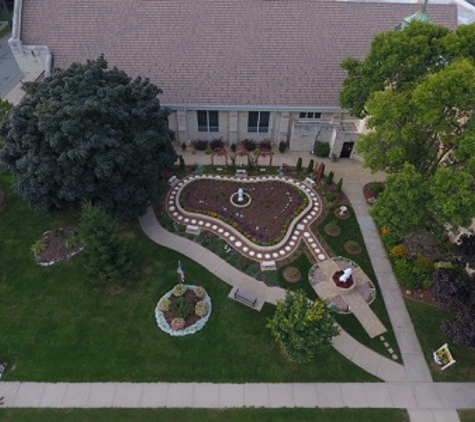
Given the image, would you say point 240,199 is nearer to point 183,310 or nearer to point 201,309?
point 201,309

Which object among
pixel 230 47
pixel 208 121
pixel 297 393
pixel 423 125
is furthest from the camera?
pixel 208 121

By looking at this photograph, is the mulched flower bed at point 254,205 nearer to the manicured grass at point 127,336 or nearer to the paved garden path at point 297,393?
the manicured grass at point 127,336

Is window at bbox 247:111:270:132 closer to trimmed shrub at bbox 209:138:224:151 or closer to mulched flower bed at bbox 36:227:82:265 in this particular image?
trimmed shrub at bbox 209:138:224:151

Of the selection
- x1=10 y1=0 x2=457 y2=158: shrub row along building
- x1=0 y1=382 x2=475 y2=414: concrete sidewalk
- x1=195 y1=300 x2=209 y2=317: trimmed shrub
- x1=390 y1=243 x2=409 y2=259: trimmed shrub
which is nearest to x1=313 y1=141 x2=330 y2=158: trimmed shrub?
x1=10 y1=0 x2=457 y2=158: shrub row along building

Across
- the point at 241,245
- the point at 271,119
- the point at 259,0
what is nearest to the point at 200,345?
the point at 241,245

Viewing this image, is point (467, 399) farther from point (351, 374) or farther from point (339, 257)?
point (339, 257)

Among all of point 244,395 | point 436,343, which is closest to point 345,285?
point 436,343
